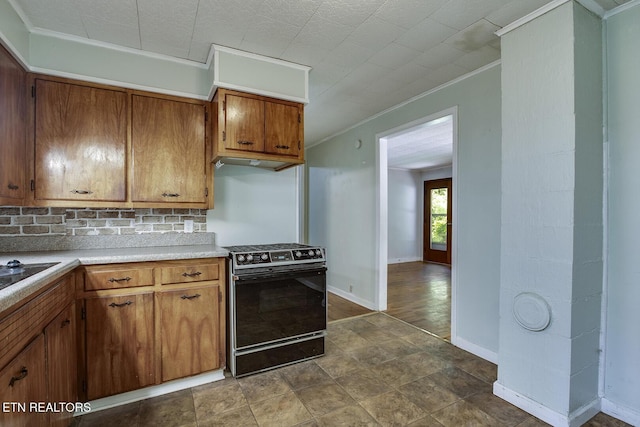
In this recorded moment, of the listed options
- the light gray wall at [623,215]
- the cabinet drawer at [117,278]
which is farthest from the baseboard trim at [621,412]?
the cabinet drawer at [117,278]

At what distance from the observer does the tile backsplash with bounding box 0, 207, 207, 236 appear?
2150 mm

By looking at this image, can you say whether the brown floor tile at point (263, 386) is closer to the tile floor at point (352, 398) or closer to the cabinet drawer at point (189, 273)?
the tile floor at point (352, 398)

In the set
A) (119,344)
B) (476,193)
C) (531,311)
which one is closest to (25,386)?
(119,344)

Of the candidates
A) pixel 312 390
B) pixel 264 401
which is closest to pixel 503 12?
pixel 312 390

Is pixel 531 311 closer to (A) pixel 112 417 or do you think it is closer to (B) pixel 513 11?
(B) pixel 513 11

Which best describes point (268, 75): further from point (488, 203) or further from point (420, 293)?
point (420, 293)

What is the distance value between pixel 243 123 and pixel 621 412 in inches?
119

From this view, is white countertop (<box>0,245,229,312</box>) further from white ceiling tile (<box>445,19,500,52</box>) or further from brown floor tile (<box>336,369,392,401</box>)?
white ceiling tile (<box>445,19,500,52</box>)

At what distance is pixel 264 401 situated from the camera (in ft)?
6.54

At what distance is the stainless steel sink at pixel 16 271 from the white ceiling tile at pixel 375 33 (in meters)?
2.25

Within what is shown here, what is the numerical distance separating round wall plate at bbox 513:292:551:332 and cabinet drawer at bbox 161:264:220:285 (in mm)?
1991

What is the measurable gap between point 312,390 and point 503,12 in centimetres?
270

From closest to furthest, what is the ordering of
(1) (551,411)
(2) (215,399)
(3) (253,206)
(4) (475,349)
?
(1) (551,411), (2) (215,399), (4) (475,349), (3) (253,206)

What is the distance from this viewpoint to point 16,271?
1477 millimetres
